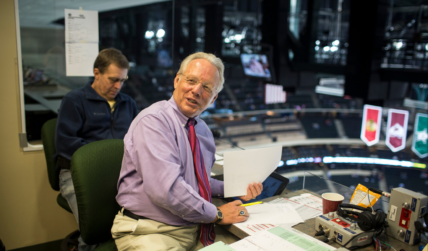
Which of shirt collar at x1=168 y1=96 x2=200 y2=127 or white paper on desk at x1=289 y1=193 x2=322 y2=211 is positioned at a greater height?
shirt collar at x1=168 y1=96 x2=200 y2=127

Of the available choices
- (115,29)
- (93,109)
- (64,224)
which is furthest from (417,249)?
(115,29)

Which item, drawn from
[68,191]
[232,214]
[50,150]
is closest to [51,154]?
[50,150]

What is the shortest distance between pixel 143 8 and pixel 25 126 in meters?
3.37

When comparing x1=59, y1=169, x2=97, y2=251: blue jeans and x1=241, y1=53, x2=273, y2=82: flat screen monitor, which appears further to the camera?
x1=241, y1=53, x2=273, y2=82: flat screen monitor

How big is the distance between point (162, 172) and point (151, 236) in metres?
0.30

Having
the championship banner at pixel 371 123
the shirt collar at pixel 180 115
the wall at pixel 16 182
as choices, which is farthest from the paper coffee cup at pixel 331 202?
the championship banner at pixel 371 123

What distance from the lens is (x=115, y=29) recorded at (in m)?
3.40

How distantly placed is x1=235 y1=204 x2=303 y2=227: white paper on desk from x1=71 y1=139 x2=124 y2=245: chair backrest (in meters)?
0.69

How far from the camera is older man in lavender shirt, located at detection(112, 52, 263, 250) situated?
1.31 metres

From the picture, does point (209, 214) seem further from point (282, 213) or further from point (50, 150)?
point (50, 150)

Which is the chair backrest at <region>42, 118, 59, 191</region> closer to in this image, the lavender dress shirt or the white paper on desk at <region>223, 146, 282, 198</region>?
the lavender dress shirt

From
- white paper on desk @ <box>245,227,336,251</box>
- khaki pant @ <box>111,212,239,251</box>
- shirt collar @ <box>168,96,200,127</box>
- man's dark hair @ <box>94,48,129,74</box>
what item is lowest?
khaki pant @ <box>111,212,239,251</box>

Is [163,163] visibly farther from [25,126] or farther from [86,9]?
[86,9]

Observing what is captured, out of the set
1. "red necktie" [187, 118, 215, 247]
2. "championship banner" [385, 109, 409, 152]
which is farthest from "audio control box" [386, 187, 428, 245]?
"championship banner" [385, 109, 409, 152]
